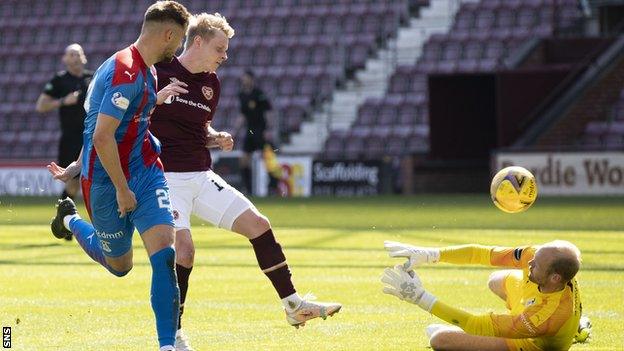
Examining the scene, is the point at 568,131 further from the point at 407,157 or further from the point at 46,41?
the point at 46,41

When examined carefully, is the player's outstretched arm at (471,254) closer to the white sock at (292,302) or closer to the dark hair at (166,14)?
the white sock at (292,302)

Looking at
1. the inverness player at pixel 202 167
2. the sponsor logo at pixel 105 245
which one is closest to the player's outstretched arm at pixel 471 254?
the inverness player at pixel 202 167

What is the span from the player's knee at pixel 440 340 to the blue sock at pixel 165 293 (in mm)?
1521

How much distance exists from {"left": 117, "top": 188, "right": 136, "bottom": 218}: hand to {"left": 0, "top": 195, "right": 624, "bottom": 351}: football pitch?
118 cm

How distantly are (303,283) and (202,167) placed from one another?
340cm

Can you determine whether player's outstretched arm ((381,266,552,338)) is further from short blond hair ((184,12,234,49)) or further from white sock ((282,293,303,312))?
short blond hair ((184,12,234,49))

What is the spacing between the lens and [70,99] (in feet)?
58.3

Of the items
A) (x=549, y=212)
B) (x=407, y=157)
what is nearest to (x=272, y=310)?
(x=549, y=212)

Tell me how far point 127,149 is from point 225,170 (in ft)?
75.0

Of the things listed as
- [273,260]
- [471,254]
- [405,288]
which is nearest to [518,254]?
[471,254]

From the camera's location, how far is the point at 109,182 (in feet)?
25.7
